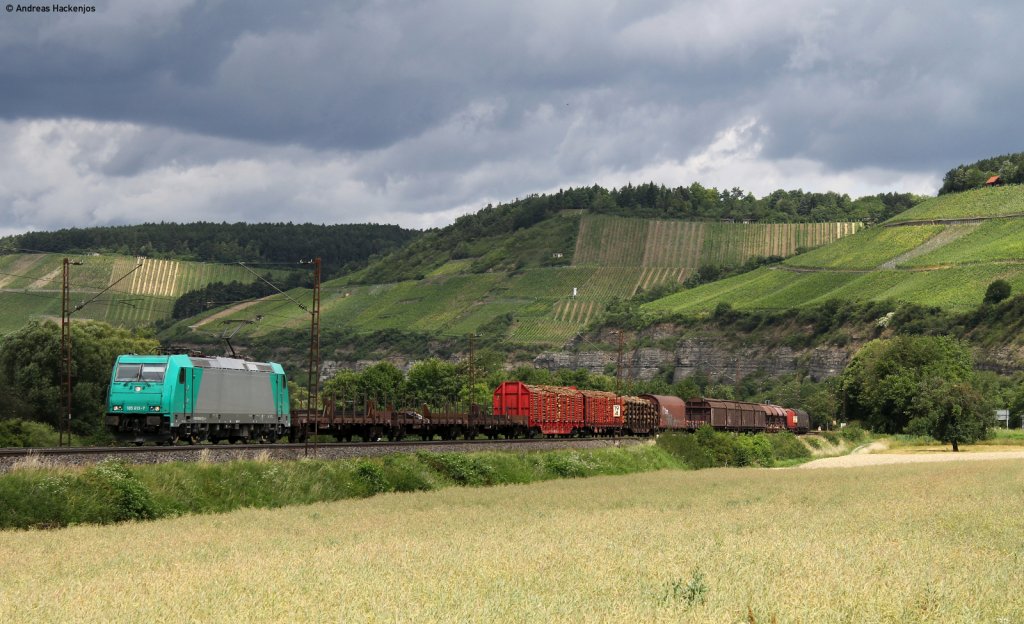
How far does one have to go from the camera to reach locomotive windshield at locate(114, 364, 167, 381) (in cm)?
4581

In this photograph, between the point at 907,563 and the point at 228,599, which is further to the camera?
the point at 907,563

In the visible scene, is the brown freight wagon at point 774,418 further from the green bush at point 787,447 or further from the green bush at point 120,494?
the green bush at point 120,494

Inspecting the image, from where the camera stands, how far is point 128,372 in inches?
1829

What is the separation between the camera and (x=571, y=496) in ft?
134

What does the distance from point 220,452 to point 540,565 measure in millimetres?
23861

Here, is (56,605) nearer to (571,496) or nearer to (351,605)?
(351,605)

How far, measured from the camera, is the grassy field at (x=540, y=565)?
13.5 metres

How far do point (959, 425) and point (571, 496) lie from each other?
3104 inches

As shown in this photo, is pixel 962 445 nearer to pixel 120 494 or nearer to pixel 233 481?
pixel 233 481

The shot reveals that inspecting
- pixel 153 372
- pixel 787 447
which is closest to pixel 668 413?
pixel 787 447

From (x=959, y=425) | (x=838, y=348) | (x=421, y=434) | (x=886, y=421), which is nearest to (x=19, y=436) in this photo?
(x=421, y=434)

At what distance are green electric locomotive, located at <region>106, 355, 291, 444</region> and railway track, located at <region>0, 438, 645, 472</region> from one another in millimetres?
5040

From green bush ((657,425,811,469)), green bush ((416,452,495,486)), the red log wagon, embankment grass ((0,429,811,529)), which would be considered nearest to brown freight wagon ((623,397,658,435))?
green bush ((657,425,811,469))

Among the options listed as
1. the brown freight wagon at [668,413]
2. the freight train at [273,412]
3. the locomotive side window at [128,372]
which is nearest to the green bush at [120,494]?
the freight train at [273,412]
